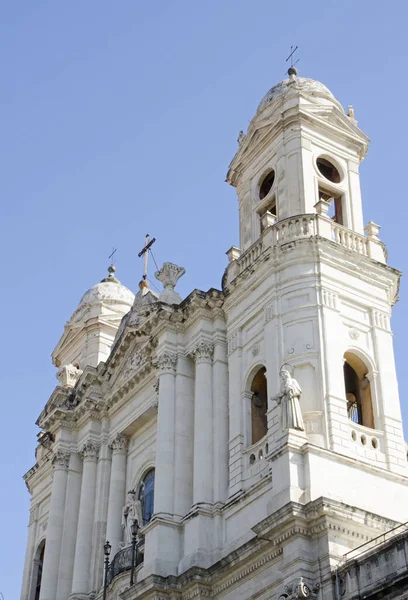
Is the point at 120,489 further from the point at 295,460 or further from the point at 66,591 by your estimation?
the point at 295,460

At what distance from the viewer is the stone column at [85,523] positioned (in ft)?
95.8

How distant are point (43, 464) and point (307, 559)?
15697 millimetres

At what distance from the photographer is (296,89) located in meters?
30.2

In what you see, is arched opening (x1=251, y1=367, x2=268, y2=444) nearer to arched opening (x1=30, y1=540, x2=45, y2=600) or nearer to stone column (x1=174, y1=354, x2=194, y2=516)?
stone column (x1=174, y1=354, x2=194, y2=516)

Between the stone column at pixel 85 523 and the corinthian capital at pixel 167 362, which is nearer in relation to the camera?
the corinthian capital at pixel 167 362

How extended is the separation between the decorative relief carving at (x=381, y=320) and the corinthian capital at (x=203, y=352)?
4.14m

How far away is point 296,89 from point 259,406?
29.9ft

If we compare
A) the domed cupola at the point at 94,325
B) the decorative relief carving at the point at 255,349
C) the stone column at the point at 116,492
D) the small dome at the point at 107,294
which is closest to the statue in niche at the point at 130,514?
the stone column at the point at 116,492

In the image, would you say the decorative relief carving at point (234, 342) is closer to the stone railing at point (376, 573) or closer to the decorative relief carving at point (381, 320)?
the decorative relief carving at point (381, 320)

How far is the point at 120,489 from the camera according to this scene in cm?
2998

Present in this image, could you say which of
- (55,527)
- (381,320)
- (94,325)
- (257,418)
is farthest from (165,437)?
(94,325)

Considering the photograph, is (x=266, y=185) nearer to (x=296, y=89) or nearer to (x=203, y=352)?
(x=296, y=89)

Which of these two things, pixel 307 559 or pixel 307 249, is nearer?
pixel 307 559

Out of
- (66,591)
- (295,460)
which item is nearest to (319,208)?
(295,460)
